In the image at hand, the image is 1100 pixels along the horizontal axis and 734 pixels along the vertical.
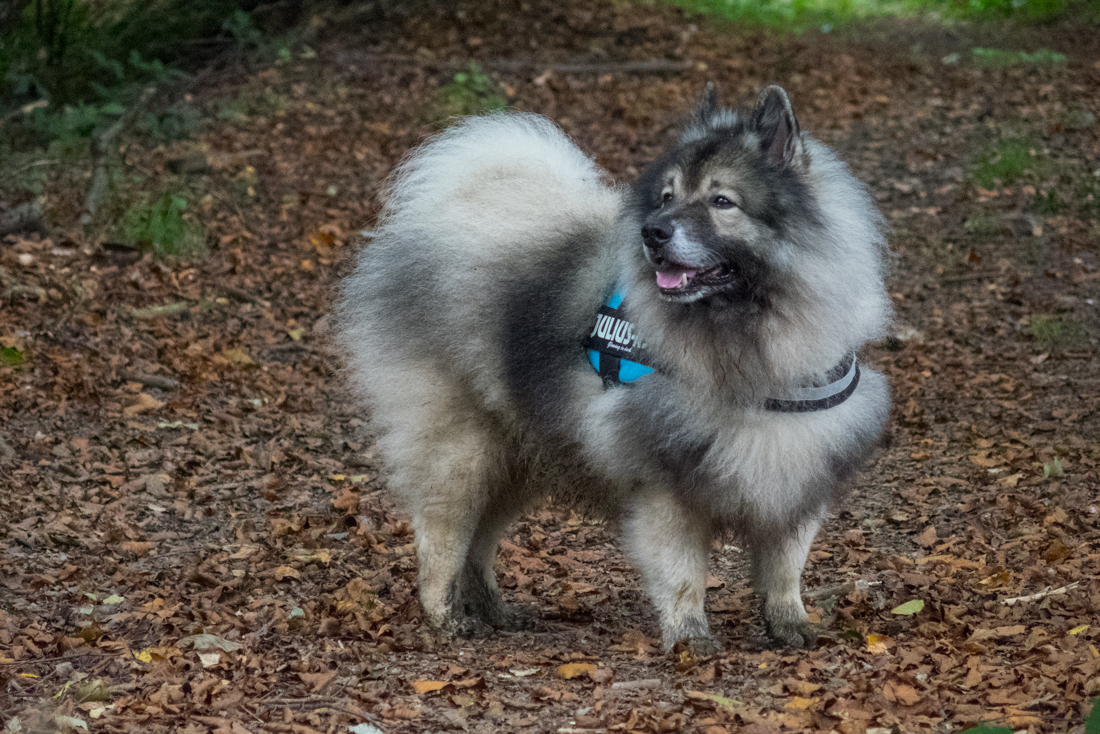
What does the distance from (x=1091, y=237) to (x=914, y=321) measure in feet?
5.77

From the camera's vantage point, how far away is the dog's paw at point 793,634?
13.0 ft

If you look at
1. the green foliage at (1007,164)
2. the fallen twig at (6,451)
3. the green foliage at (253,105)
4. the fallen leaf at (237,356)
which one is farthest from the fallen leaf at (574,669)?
the green foliage at (253,105)

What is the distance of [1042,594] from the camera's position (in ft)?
13.0

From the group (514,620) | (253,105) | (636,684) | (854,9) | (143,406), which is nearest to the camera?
(636,684)

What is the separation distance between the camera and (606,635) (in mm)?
4230

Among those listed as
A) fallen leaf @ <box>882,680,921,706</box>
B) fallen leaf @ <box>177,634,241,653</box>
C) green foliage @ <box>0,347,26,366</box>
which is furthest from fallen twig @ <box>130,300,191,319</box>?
fallen leaf @ <box>882,680,921,706</box>

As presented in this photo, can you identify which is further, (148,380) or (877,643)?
(148,380)

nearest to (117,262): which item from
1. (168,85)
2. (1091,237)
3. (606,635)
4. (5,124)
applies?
(5,124)

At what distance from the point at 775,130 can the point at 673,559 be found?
5.25ft

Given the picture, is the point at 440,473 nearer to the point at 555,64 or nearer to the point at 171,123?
the point at 171,123

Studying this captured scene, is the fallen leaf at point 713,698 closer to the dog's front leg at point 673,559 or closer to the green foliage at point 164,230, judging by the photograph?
the dog's front leg at point 673,559

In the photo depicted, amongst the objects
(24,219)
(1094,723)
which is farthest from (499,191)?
(24,219)

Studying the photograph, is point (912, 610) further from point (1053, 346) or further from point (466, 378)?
point (1053, 346)

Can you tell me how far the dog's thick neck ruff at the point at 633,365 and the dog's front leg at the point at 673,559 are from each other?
0.47 metres
